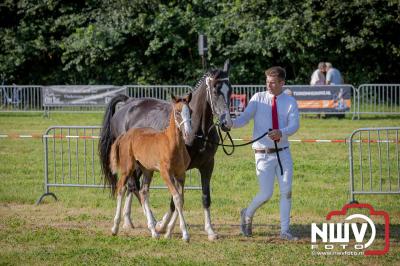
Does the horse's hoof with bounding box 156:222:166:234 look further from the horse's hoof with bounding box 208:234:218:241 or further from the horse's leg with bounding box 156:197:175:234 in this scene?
the horse's hoof with bounding box 208:234:218:241

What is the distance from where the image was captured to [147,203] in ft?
34.4

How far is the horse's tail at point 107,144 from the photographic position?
466 inches

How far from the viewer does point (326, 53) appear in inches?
1303

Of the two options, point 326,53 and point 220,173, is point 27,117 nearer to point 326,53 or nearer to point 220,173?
point 326,53

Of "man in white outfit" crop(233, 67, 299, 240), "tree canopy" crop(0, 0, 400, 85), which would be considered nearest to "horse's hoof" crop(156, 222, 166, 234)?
"man in white outfit" crop(233, 67, 299, 240)

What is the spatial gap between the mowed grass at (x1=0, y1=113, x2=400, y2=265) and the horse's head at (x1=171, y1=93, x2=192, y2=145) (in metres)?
1.45

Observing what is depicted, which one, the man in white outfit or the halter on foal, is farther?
the man in white outfit

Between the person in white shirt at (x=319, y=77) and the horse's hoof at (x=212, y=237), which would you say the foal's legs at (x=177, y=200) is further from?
the person in white shirt at (x=319, y=77)

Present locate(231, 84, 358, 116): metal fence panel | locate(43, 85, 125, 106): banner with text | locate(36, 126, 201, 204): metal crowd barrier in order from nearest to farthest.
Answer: locate(36, 126, 201, 204): metal crowd barrier, locate(231, 84, 358, 116): metal fence panel, locate(43, 85, 125, 106): banner with text

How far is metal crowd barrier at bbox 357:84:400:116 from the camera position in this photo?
27391mm

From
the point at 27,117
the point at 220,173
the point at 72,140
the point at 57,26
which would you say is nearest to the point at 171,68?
the point at 57,26

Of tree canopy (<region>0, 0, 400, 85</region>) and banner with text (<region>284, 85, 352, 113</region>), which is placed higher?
tree canopy (<region>0, 0, 400, 85</region>)

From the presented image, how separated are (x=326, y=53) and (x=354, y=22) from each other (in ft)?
5.91

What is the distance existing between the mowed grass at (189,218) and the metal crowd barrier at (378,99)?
8.11m
